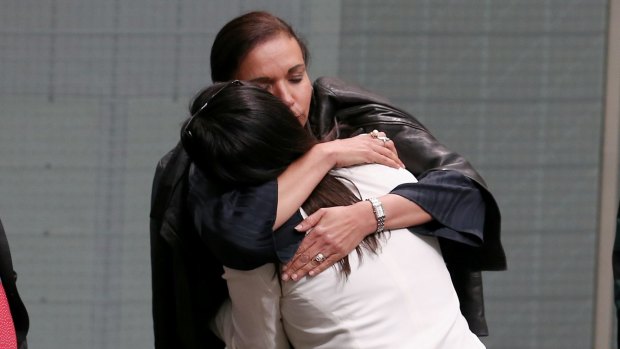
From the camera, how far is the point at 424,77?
14.7 feet

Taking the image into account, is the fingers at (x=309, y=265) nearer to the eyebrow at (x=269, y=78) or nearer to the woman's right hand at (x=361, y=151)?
the woman's right hand at (x=361, y=151)

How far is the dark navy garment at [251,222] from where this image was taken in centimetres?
231

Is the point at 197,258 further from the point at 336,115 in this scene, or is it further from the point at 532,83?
the point at 532,83

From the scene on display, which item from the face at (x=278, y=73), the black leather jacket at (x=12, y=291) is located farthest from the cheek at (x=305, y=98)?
the black leather jacket at (x=12, y=291)

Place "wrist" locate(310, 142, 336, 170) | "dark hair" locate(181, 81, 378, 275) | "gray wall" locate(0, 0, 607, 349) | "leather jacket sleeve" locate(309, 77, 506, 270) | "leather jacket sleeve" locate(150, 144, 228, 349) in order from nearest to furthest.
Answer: "dark hair" locate(181, 81, 378, 275)
"wrist" locate(310, 142, 336, 170)
"leather jacket sleeve" locate(150, 144, 228, 349)
"leather jacket sleeve" locate(309, 77, 506, 270)
"gray wall" locate(0, 0, 607, 349)

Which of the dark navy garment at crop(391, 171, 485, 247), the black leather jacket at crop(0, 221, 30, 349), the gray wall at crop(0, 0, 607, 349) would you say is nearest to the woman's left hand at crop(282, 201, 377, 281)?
the dark navy garment at crop(391, 171, 485, 247)

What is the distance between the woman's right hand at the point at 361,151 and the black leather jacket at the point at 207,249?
128 mm

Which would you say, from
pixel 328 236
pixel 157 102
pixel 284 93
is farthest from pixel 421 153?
pixel 157 102

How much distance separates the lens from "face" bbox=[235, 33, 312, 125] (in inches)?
107

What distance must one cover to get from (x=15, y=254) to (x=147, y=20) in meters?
0.93

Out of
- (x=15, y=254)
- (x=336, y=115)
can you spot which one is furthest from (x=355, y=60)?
(x=336, y=115)

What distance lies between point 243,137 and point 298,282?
28 cm

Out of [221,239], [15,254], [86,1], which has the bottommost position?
[15,254]

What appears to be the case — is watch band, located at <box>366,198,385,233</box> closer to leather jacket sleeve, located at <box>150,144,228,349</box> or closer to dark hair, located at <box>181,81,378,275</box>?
dark hair, located at <box>181,81,378,275</box>
